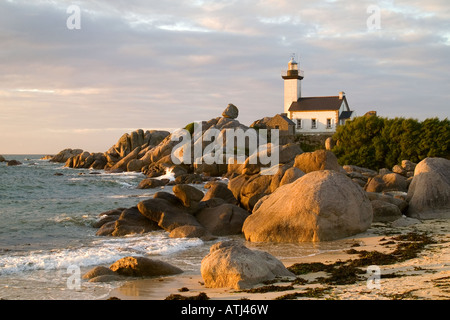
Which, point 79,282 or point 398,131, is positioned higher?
point 398,131

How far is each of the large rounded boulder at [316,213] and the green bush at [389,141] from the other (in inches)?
1025

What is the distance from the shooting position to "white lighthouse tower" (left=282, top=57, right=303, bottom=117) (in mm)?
61562

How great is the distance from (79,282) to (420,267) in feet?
22.9

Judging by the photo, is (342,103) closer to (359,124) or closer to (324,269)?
(359,124)

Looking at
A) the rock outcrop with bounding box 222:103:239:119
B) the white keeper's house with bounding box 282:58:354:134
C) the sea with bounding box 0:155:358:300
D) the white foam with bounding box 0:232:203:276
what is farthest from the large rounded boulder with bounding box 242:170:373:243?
the rock outcrop with bounding box 222:103:239:119

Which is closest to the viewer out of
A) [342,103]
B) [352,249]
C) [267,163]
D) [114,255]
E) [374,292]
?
[374,292]

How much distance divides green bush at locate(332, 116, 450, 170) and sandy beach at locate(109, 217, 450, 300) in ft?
92.9

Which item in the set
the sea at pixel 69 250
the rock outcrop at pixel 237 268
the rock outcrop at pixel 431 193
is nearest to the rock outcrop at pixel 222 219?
the sea at pixel 69 250

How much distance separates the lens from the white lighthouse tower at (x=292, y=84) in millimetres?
61562

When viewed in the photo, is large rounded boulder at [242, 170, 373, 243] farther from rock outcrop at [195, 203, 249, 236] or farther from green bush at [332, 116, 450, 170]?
green bush at [332, 116, 450, 170]

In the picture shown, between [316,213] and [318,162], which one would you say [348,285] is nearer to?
[316,213]
